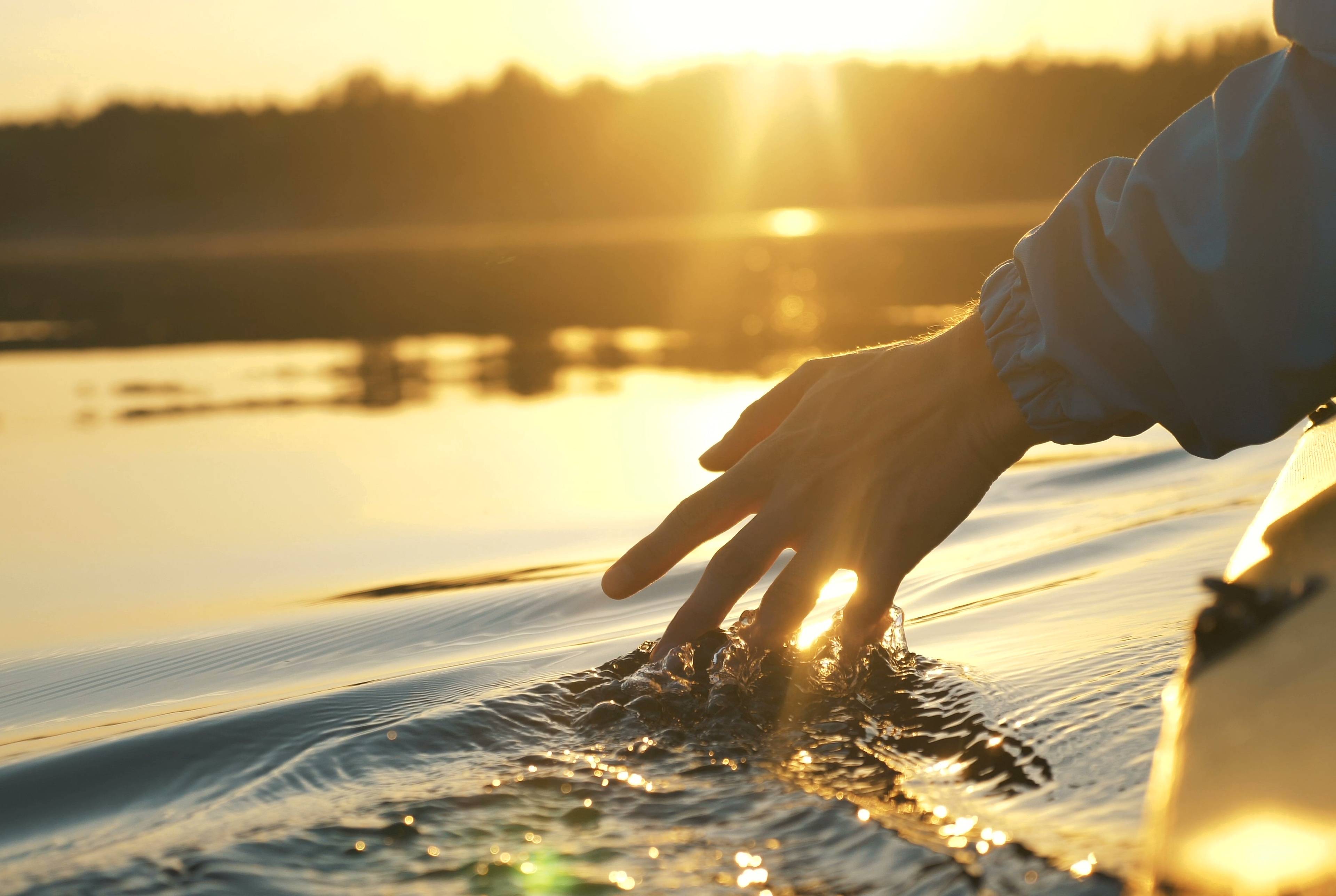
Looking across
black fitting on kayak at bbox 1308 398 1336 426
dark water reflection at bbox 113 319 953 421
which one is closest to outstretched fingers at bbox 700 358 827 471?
black fitting on kayak at bbox 1308 398 1336 426

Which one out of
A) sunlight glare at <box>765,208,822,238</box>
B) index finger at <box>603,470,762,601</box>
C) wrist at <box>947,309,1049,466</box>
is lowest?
index finger at <box>603,470,762,601</box>

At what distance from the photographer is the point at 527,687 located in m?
2.06

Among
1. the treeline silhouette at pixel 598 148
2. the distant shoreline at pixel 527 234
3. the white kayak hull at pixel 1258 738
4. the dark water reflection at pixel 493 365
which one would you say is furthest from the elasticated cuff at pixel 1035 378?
the treeline silhouette at pixel 598 148

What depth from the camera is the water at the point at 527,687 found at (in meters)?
1.44

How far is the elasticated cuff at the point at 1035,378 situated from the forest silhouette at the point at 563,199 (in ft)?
2.68

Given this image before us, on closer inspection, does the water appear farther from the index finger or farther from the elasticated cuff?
the elasticated cuff

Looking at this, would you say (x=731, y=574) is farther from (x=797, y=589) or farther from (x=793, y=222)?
(x=793, y=222)

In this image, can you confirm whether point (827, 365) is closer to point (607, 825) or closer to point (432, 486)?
point (607, 825)

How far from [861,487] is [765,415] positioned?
0.24 meters

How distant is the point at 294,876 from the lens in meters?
1.42

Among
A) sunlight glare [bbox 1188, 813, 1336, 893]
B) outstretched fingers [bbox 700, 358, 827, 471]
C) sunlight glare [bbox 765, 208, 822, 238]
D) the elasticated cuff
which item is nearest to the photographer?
sunlight glare [bbox 1188, 813, 1336, 893]

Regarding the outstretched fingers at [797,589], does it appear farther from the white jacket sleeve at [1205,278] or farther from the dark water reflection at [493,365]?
the dark water reflection at [493,365]

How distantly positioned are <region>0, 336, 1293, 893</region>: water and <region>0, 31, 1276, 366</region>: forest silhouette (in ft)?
3.82

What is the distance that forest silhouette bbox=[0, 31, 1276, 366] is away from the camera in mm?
9852
